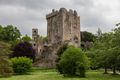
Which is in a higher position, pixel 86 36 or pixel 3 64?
pixel 86 36

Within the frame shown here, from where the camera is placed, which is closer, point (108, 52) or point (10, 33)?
point (108, 52)

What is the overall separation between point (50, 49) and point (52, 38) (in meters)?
21.2

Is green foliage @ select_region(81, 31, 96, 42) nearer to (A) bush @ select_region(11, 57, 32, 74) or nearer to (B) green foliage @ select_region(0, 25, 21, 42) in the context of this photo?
(B) green foliage @ select_region(0, 25, 21, 42)

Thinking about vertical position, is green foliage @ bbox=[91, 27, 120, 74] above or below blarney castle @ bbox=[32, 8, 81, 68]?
below

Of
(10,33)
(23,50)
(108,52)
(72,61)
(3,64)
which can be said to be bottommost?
(3,64)

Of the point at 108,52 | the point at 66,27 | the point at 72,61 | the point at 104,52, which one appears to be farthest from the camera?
the point at 66,27

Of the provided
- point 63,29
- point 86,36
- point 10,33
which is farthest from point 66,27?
point 86,36

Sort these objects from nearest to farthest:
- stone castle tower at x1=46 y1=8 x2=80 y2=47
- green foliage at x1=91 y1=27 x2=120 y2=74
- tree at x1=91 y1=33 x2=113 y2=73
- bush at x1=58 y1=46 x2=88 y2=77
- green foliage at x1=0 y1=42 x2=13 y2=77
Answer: green foliage at x1=0 y1=42 x2=13 y2=77 < green foliage at x1=91 y1=27 x2=120 y2=74 < bush at x1=58 y1=46 x2=88 y2=77 < tree at x1=91 y1=33 x2=113 y2=73 < stone castle tower at x1=46 y1=8 x2=80 y2=47

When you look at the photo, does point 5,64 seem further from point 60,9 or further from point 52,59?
point 60,9

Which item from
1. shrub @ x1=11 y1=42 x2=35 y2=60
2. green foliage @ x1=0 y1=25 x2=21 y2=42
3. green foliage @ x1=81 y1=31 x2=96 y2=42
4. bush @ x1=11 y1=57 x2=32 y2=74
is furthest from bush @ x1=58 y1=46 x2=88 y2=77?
green foliage @ x1=81 y1=31 x2=96 y2=42

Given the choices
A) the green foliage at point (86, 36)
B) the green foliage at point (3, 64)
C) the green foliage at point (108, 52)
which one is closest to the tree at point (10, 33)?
the green foliage at point (86, 36)

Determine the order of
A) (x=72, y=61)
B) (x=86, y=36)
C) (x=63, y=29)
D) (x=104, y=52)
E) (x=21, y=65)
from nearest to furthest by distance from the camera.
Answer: (x=72, y=61) < (x=104, y=52) < (x=21, y=65) < (x=63, y=29) < (x=86, y=36)

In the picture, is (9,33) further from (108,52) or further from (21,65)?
(108,52)

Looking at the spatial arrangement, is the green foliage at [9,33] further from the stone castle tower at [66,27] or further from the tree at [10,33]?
the stone castle tower at [66,27]
